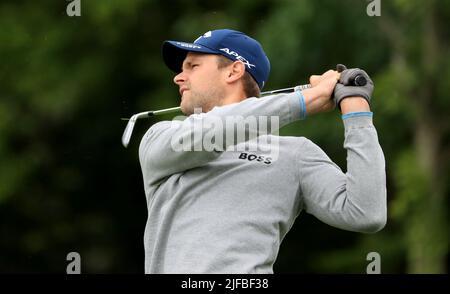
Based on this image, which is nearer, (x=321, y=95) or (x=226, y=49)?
(x=321, y=95)

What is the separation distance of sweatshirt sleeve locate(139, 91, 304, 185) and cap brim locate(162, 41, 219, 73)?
17.3 inches

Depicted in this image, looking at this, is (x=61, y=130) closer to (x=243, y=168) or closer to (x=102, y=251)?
(x=102, y=251)

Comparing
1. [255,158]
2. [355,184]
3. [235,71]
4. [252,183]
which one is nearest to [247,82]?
[235,71]

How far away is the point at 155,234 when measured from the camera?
391 cm

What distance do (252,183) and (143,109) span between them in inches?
354

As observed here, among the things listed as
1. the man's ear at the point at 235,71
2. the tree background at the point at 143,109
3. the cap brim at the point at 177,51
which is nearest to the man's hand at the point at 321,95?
the man's ear at the point at 235,71

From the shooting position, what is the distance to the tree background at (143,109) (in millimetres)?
11453

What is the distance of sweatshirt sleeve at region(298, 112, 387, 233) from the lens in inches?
148

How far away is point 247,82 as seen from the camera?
14.3 feet

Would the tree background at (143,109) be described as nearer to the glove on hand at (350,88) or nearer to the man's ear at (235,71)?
the man's ear at (235,71)

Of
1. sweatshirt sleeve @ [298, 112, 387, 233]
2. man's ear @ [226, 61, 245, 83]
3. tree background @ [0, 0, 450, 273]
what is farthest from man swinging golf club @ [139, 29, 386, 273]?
tree background @ [0, 0, 450, 273]

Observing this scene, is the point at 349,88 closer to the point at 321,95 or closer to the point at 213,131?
the point at 321,95

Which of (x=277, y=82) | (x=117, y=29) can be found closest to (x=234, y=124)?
(x=277, y=82)
